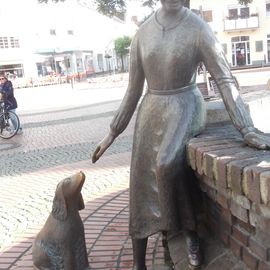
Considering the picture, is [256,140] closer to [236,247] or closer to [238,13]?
[236,247]

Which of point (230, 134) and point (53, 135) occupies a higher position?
point (230, 134)

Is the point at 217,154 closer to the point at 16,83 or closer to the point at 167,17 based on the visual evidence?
the point at 167,17

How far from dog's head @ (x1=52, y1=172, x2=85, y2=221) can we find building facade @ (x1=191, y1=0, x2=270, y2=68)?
3879cm

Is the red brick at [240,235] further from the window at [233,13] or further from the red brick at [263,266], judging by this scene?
the window at [233,13]

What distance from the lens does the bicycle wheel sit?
37.6 ft

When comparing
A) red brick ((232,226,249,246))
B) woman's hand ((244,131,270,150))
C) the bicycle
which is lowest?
the bicycle

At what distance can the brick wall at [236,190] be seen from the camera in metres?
1.85

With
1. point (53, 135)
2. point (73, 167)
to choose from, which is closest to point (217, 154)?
point (73, 167)

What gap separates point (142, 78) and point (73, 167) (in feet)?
14.6

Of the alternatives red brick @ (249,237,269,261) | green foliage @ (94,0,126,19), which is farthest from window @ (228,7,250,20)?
red brick @ (249,237,269,261)

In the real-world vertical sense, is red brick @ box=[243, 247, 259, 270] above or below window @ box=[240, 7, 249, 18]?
below

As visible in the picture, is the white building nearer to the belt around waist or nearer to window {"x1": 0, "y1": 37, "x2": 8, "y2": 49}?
window {"x1": 0, "y1": 37, "x2": 8, "y2": 49}

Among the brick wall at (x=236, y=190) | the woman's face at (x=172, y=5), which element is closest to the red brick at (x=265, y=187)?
the brick wall at (x=236, y=190)

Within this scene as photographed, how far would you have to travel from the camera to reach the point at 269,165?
1851 mm
